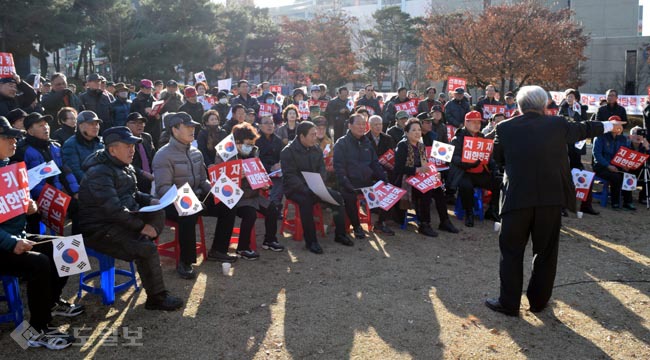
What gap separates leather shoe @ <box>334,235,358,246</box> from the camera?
21.5 feet

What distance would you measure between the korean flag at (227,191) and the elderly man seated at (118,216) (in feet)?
3.59

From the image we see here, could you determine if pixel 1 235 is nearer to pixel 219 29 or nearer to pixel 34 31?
pixel 34 31

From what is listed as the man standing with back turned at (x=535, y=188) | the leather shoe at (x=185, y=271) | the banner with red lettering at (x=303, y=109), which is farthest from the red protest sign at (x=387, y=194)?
the banner with red lettering at (x=303, y=109)

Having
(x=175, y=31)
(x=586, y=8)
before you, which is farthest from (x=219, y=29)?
(x=586, y=8)

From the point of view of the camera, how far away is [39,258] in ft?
12.7

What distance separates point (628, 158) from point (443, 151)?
11.9ft

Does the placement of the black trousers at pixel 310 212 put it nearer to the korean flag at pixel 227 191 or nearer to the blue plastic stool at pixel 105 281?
the korean flag at pixel 227 191

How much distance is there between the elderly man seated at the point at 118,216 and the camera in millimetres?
4230

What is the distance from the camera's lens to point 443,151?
25.5ft

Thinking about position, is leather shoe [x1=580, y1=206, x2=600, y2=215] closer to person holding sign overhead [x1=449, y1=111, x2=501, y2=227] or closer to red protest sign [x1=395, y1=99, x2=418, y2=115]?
person holding sign overhead [x1=449, y1=111, x2=501, y2=227]

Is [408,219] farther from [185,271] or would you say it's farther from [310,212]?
[185,271]

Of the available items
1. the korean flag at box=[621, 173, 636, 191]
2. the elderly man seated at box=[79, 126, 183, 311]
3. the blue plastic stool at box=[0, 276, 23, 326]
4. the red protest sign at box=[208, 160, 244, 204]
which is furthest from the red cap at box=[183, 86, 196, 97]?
the korean flag at box=[621, 173, 636, 191]

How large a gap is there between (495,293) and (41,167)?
4716mm

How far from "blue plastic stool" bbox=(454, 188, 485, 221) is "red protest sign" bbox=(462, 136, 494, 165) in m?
0.63
